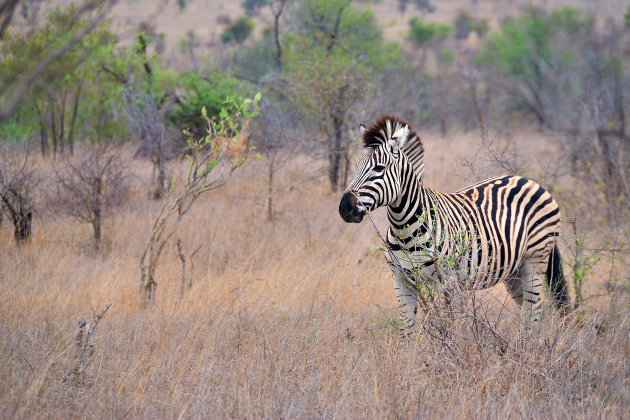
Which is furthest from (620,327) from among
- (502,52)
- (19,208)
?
(502,52)

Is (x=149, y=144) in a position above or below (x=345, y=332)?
above

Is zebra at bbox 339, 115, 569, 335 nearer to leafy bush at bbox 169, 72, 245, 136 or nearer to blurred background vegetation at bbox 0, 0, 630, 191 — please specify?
blurred background vegetation at bbox 0, 0, 630, 191

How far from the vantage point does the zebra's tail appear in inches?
205

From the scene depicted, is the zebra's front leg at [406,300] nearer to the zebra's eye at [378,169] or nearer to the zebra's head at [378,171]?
the zebra's head at [378,171]

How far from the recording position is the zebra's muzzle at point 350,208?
408 centimetres

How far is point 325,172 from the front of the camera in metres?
10.4

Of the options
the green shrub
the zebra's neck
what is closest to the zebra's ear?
the zebra's neck

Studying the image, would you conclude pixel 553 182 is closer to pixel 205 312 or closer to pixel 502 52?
pixel 205 312

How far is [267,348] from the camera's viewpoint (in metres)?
4.19

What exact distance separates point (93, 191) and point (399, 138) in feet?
14.1

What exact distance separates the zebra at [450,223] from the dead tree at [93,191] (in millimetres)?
3918

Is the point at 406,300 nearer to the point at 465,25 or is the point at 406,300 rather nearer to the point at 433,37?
the point at 433,37

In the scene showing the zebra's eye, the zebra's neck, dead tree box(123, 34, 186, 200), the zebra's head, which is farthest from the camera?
dead tree box(123, 34, 186, 200)

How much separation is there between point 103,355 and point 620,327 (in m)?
3.48
